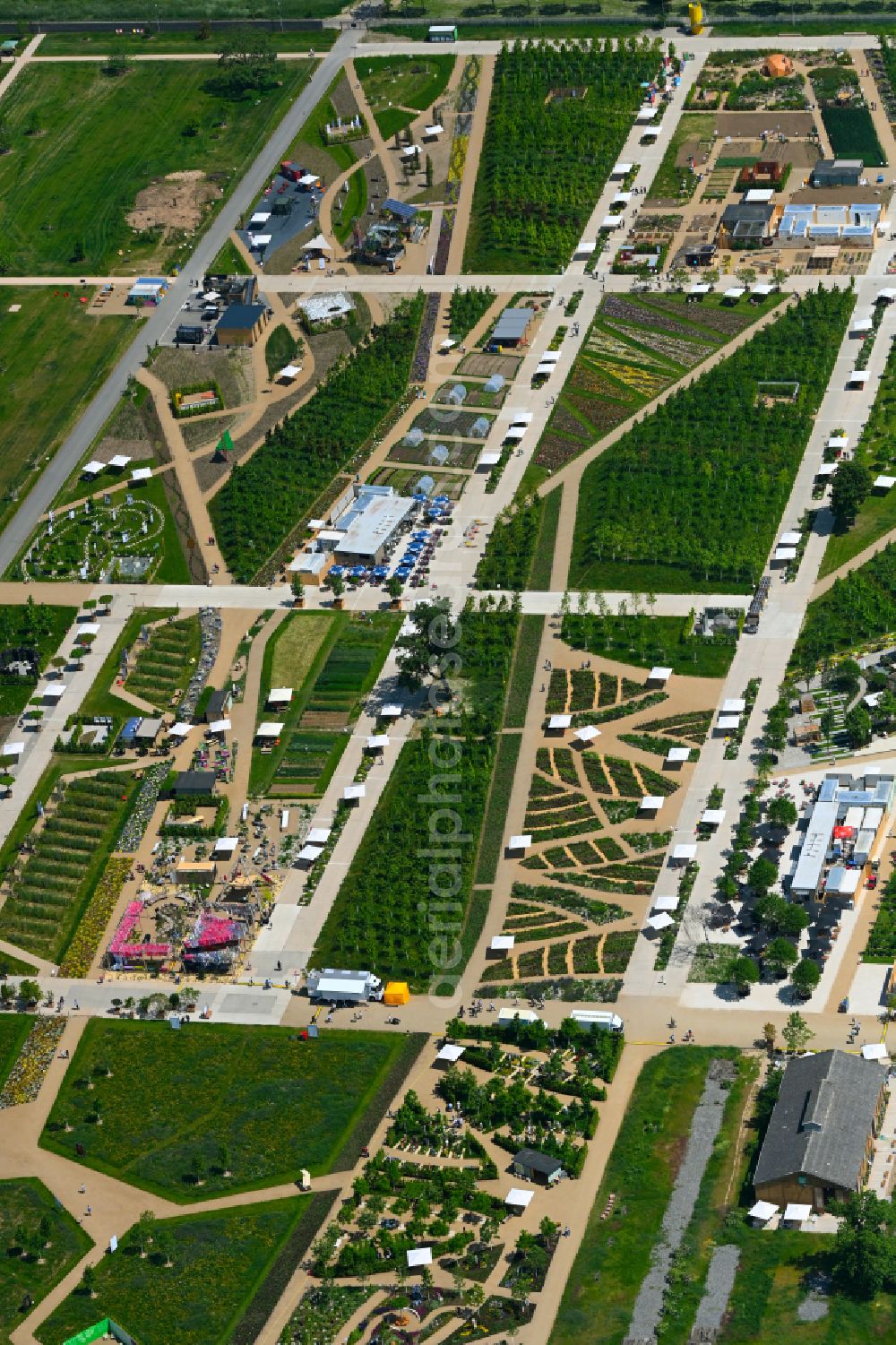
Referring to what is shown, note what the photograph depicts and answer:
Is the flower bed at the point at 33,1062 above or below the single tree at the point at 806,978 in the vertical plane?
below

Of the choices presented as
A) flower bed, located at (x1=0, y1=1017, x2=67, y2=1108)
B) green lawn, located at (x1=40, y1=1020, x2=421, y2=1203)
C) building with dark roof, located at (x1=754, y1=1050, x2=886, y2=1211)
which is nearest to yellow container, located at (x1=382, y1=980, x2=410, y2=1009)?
green lawn, located at (x1=40, y1=1020, x2=421, y2=1203)

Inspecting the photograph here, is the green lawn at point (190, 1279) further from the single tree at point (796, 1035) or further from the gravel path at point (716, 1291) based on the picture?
the single tree at point (796, 1035)

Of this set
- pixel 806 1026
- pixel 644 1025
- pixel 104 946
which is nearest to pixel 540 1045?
pixel 644 1025

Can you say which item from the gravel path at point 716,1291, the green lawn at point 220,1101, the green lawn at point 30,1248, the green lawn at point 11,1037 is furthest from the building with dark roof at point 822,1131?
the green lawn at point 11,1037

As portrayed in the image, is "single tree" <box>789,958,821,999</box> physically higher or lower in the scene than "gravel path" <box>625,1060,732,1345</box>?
higher

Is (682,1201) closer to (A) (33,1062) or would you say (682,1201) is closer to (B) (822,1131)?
(B) (822,1131)

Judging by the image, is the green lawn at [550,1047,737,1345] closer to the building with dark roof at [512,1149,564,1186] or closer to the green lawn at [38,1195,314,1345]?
the building with dark roof at [512,1149,564,1186]
